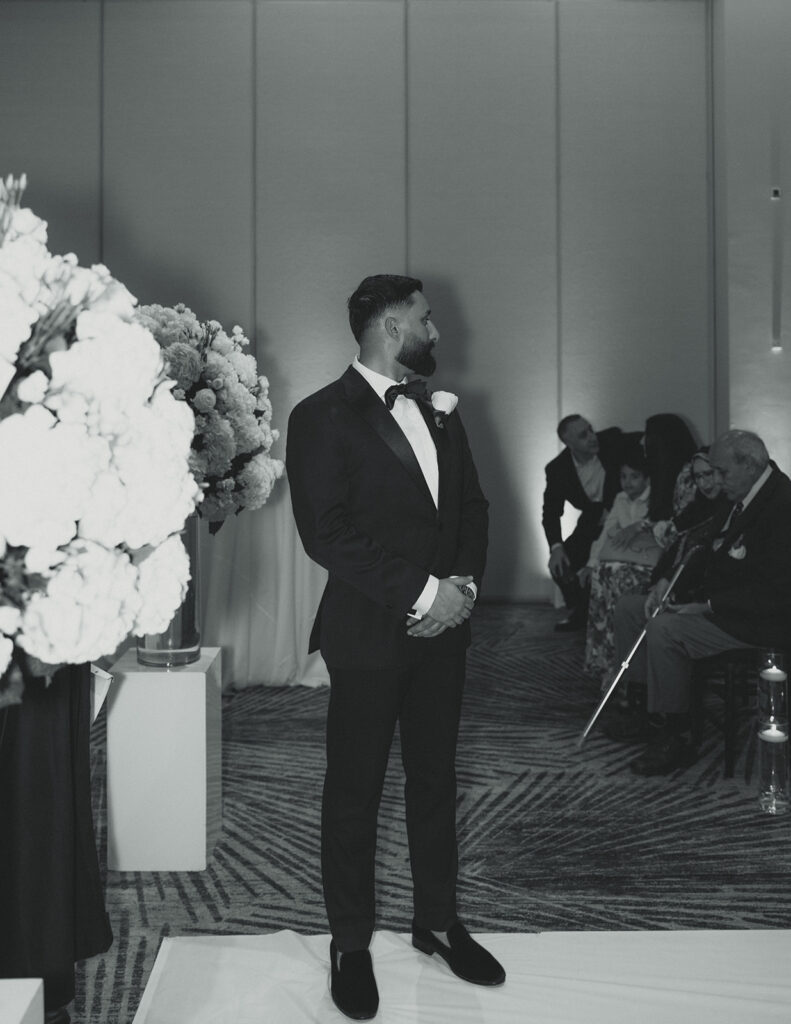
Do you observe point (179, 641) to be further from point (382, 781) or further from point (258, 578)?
point (258, 578)

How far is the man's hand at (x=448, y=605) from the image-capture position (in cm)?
220

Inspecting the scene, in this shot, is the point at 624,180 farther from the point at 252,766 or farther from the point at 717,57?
the point at 252,766

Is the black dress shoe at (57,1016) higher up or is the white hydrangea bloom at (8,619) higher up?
the white hydrangea bloom at (8,619)

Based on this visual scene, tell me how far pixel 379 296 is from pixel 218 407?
113 cm

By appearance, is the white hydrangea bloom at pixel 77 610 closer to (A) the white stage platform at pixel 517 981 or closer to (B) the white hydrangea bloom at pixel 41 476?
(B) the white hydrangea bloom at pixel 41 476

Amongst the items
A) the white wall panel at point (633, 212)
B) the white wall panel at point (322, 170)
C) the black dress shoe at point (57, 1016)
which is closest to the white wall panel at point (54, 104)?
the white wall panel at point (322, 170)

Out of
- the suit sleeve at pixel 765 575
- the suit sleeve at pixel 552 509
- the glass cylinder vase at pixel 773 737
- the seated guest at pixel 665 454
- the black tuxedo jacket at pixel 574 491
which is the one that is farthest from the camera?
the black tuxedo jacket at pixel 574 491

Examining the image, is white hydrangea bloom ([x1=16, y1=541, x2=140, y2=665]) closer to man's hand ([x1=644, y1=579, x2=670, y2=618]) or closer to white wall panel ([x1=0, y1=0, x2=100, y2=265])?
man's hand ([x1=644, y1=579, x2=670, y2=618])

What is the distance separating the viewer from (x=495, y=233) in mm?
8797

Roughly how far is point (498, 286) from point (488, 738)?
5032 mm

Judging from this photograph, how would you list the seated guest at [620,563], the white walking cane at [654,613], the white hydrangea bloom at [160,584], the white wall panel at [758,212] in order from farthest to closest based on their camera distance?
the white wall panel at [758,212]
the seated guest at [620,563]
the white walking cane at [654,613]
the white hydrangea bloom at [160,584]

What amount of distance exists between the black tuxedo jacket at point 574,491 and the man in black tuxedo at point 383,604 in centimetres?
442

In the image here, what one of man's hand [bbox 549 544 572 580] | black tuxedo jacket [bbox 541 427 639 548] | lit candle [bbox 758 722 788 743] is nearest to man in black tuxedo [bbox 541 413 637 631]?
black tuxedo jacket [bbox 541 427 639 548]

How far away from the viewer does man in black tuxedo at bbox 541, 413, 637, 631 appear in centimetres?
687
